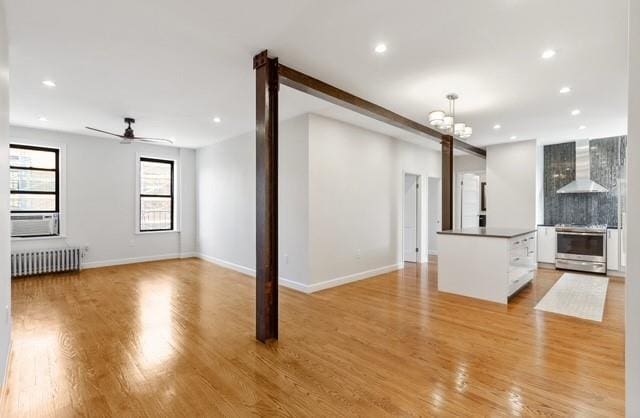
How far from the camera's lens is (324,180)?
5.08m

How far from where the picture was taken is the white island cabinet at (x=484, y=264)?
433 centimetres

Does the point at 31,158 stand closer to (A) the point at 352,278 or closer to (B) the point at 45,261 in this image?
(B) the point at 45,261

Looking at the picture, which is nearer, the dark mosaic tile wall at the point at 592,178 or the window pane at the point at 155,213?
A: the dark mosaic tile wall at the point at 592,178

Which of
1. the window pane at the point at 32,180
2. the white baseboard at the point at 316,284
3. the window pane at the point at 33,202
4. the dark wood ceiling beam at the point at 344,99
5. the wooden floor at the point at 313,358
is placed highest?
the dark wood ceiling beam at the point at 344,99

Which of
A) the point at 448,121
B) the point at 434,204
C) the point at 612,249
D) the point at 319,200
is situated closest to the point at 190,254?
the point at 319,200

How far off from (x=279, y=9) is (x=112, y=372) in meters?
3.10

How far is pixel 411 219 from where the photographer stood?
7.57 metres

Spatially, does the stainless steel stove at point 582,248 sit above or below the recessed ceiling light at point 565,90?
below

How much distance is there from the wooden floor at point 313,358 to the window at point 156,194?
318cm

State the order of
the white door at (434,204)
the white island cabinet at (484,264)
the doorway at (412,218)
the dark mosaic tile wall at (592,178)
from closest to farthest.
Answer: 1. the white island cabinet at (484,264)
2. the dark mosaic tile wall at (592,178)
3. the doorway at (412,218)
4. the white door at (434,204)

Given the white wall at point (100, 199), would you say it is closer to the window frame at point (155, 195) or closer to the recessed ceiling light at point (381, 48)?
the window frame at point (155, 195)

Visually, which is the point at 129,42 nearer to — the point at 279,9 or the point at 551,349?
the point at 279,9

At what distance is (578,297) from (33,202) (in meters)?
9.50

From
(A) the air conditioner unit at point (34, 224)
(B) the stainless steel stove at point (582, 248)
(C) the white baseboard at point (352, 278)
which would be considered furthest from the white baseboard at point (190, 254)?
(B) the stainless steel stove at point (582, 248)
